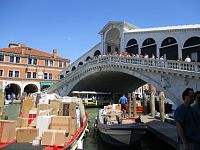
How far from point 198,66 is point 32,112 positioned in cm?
803

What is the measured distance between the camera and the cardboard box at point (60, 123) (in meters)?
4.68

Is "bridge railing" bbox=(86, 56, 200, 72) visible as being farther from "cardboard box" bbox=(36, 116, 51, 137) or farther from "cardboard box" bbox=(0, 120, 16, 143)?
"cardboard box" bbox=(0, 120, 16, 143)

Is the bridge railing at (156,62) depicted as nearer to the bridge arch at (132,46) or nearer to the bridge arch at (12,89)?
the bridge arch at (132,46)

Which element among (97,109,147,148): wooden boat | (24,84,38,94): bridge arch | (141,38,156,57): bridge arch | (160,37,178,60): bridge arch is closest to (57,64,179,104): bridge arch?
(141,38,156,57): bridge arch

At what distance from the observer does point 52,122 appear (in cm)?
470

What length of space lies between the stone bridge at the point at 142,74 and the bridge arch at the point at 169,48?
317cm

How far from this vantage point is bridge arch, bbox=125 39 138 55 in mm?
19984

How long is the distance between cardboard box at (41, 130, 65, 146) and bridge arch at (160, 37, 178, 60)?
13904mm

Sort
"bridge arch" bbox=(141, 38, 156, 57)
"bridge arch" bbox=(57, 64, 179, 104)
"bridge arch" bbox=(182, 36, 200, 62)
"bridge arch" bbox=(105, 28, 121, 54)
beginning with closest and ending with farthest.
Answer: "bridge arch" bbox=(57, 64, 179, 104) → "bridge arch" bbox=(182, 36, 200, 62) → "bridge arch" bbox=(141, 38, 156, 57) → "bridge arch" bbox=(105, 28, 121, 54)

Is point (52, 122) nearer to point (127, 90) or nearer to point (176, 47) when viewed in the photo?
point (176, 47)

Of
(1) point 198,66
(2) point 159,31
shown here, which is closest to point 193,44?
(2) point 159,31

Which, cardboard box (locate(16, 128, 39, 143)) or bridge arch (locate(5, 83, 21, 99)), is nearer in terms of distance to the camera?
cardboard box (locate(16, 128, 39, 143))

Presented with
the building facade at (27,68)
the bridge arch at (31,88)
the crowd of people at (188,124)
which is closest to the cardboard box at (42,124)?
the crowd of people at (188,124)

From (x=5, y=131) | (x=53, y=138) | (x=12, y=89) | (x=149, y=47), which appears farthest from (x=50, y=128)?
(x=12, y=89)
